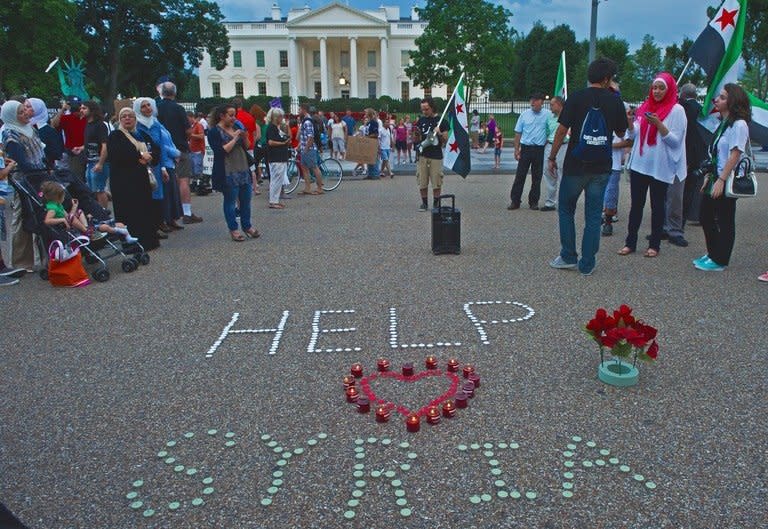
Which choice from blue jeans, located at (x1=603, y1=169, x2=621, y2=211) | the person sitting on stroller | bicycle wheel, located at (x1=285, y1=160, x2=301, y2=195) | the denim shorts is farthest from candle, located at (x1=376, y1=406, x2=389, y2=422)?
bicycle wheel, located at (x1=285, y1=160, x2=301, y2=195)

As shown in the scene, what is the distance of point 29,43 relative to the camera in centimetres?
4594

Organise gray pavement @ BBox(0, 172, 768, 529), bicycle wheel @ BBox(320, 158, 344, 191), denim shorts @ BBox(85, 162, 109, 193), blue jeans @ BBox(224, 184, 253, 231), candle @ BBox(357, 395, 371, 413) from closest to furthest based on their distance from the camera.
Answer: gray pavement @ BBox(0, 172, 768, 529) < candle @ BBox(357, 395, 371, 413) < blue jeans @ BBox(224, 184, 253, 231) < denim shorts @ BBox(85, 162, 109, 193) < bicycle wheel @ BBox(320, 158, 344, 191)

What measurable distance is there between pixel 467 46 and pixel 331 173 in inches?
2056

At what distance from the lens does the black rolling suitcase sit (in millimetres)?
7949

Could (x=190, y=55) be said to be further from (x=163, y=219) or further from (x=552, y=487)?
(x=552, y=487)

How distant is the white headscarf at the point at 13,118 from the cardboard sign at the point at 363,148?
10831 millimetres

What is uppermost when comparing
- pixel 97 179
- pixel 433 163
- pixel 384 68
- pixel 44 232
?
pixel 384 68

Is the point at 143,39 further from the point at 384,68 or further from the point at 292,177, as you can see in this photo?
the point at 292,177

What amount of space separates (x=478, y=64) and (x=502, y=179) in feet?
165

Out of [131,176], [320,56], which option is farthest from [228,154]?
[320,56]

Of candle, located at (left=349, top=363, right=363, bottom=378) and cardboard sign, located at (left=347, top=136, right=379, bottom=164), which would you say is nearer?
candle, located at (left=349, top=363, right=363, bottom=378)

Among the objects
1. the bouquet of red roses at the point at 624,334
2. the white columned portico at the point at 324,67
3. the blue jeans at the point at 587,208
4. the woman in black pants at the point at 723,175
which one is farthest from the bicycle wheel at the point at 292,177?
the white columned portico at the point at 324,67

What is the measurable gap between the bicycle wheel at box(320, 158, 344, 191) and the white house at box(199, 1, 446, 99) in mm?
81068

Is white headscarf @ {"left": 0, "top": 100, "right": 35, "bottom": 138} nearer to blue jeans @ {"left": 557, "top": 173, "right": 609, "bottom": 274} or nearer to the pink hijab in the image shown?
blue jeans @ {"left": 557, "top": 173, "right": 609, "bottom": 274}
